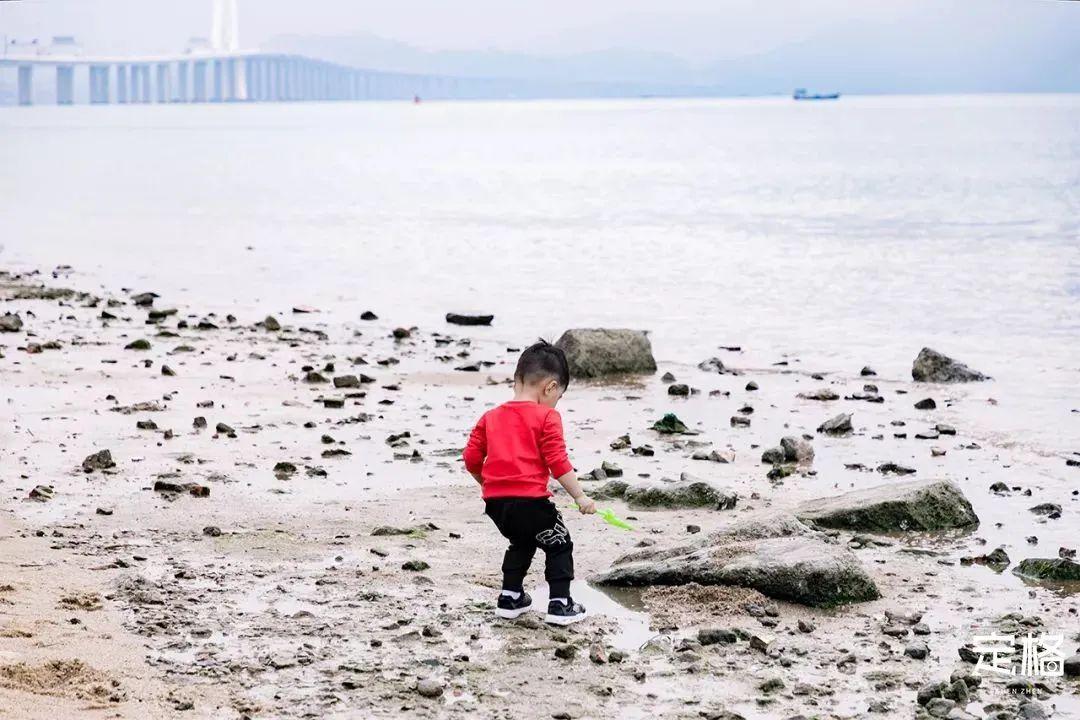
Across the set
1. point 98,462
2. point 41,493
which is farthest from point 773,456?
point 41,493

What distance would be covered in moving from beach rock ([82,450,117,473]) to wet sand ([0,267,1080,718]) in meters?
0.07

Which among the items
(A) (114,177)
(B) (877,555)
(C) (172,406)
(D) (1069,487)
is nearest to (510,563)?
(B) (877,555)

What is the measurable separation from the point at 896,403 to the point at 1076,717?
26.6 feet

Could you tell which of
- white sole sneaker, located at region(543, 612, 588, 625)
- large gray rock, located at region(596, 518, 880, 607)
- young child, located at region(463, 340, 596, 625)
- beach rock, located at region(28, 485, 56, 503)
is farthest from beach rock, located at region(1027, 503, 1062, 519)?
beach rock, located at region(28, 485, 56, 503)

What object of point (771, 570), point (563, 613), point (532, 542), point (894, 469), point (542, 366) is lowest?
point (894, 469)

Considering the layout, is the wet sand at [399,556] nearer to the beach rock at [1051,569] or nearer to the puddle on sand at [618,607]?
the puddle on sand at [618,607]

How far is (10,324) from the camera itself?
16.6 m

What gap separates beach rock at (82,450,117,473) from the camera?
376 inches

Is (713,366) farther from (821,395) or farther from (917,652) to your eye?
(917,652)

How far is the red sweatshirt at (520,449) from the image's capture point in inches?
269

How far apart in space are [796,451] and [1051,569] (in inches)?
128

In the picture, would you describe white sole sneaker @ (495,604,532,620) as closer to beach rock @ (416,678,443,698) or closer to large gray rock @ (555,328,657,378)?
beach rock @ (416,678,443,698)

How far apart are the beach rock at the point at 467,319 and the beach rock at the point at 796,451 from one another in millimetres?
9531

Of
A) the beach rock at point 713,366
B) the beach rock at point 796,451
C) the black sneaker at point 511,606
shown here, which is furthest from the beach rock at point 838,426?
the black sneaker at point 511,606
